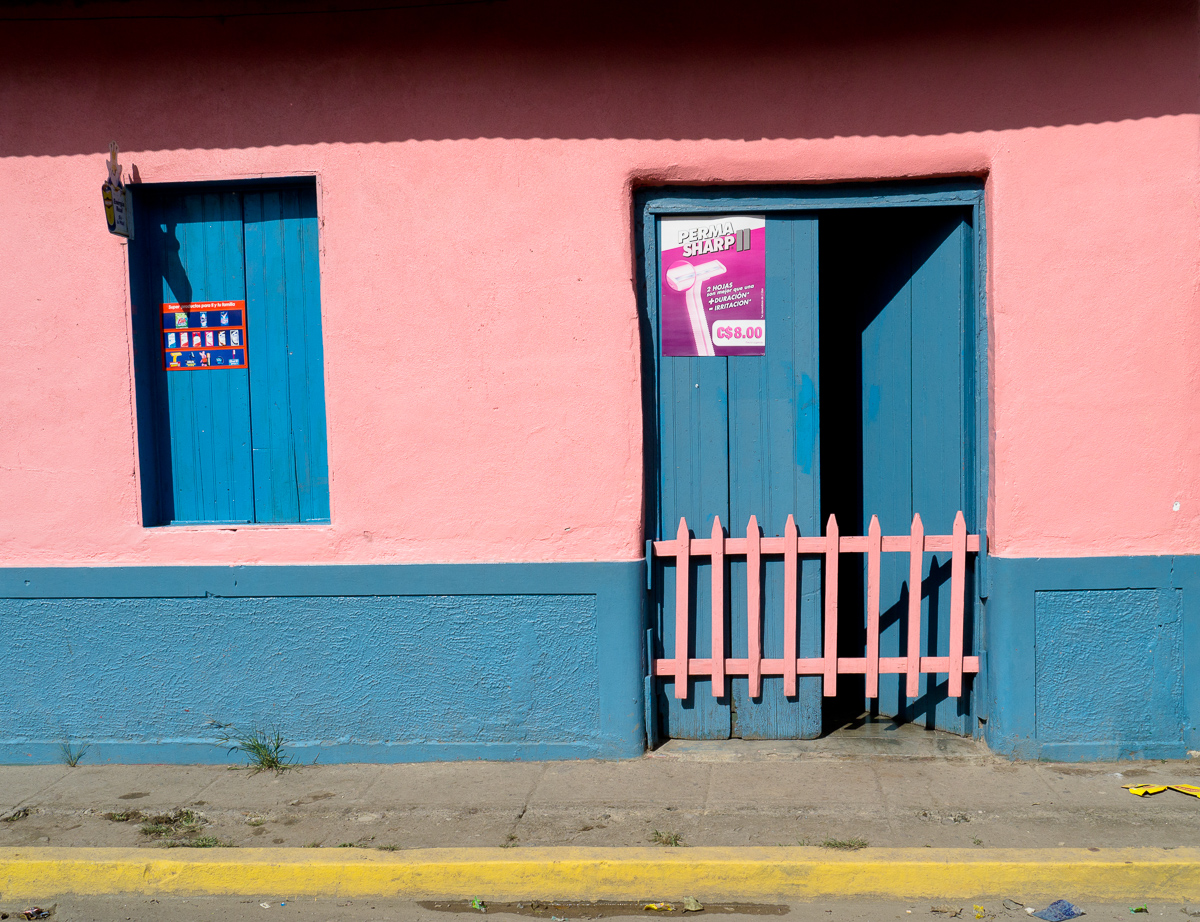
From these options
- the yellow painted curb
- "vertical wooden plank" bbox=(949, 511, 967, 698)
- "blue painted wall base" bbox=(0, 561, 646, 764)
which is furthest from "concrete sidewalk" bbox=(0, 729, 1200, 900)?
"vertical wooden plank" bbox=(949, 511, 967, 698)

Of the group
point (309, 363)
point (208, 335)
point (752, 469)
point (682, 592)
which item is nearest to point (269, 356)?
point (309, 363)

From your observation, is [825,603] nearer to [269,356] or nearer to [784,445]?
[784,445]

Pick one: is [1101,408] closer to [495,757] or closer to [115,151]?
[495,757]

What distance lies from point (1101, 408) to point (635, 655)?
8.26 ft

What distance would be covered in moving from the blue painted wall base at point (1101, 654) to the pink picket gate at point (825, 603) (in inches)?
8.7

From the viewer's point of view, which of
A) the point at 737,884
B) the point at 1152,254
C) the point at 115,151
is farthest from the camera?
the point at 115,151

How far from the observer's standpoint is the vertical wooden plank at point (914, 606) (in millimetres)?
4605

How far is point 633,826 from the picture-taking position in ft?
13.0

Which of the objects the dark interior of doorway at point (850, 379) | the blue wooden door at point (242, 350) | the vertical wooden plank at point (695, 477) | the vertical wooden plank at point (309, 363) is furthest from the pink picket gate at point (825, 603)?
the blue wooden door at point (242, 350)

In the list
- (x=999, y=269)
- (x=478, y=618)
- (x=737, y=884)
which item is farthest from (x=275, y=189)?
(x=737, y=884)

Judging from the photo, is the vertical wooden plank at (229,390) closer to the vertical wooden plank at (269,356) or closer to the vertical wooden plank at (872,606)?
the vertical wooden plank at (269,356)

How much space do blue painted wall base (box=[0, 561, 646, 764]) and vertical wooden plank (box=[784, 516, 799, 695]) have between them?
0.72 metres

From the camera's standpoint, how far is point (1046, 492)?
4.50 metres

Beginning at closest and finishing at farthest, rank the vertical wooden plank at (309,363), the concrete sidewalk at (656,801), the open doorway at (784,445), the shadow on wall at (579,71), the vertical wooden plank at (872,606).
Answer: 1. the concrete sidewalk at (656,801)
2. the shadow on wall at (579,71)
3. the vertical wooden plank at (872,606)
4. the open doorway at (784,445)
5. the vertical wooden plank at (309,363)
